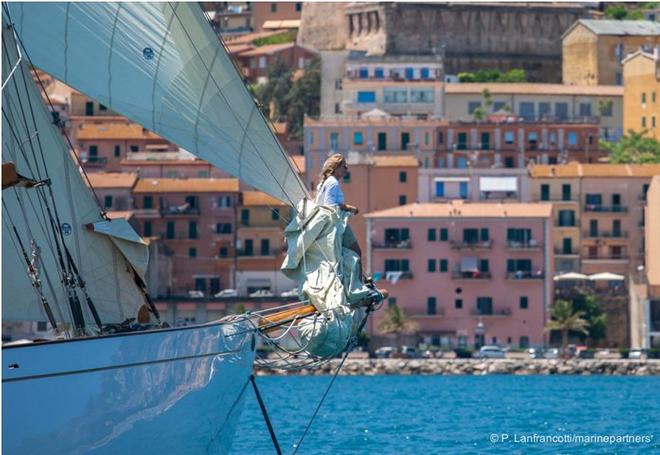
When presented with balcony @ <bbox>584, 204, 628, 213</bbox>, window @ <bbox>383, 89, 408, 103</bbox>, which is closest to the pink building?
balcony @ <bbox>584, 204, 628, 213</bbox>

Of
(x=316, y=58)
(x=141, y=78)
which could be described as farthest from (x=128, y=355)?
(x=316, y=58)

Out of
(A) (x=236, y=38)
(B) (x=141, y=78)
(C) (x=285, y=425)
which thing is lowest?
(C) (x=285, y=425)

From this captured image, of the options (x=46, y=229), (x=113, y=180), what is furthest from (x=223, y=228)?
Answer: (x=46, y=229)

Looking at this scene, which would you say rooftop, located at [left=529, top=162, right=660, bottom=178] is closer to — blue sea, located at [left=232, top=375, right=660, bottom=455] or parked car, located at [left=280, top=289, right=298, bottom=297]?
parked car, located at [left=280, top=289, right=298, bottom=297]

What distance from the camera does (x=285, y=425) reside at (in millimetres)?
47906

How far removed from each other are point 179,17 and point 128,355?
4337 mm

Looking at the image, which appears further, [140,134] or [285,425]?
[140,134]

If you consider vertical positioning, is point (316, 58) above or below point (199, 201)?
above

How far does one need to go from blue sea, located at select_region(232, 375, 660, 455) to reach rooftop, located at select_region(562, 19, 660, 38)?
4724 cm

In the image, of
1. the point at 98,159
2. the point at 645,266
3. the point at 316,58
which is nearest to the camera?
the point at 645,266

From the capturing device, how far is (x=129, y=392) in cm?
2770

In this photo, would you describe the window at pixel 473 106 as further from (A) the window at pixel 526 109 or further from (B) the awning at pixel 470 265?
(B) the awning at pixel 470 265

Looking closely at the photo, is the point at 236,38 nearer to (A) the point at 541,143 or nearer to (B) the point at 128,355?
(A) the point at 541,143

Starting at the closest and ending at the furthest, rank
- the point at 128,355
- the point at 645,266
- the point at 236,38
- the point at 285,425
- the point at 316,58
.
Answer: the point at 128,355 < the point at 285,425 < the point at 645,266 < the point at 316,58 < the point at 236,38
